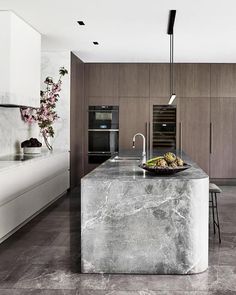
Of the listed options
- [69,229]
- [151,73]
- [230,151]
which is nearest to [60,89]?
[151,73]

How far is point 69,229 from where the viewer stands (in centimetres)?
502

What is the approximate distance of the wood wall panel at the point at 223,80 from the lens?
8641mm

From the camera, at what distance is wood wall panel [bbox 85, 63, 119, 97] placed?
873 cm

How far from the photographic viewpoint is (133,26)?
18.6 feet

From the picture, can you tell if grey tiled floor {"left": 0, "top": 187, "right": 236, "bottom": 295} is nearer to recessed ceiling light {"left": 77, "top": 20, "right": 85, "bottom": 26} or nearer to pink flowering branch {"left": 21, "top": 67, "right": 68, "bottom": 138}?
pink flowering branch {"left": 21, "top": 67, "right": 68, "bottom": 138}

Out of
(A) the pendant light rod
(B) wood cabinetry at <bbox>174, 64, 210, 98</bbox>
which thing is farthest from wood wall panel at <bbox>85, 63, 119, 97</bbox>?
(A) the pendant light rod

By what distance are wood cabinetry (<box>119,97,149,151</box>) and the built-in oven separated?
12cm

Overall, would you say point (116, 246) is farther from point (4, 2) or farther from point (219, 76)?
point (219, 76)

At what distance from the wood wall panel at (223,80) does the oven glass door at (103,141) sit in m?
2.18

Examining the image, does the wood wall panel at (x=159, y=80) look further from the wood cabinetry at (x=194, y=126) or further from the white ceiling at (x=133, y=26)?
the white ceiling at (x=133, y=26)

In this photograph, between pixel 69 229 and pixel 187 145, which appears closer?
pixel 69 229

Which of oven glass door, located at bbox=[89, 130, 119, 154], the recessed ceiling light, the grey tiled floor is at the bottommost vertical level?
the grey tiled floor

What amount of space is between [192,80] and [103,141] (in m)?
2.16

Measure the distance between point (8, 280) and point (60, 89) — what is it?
4271mm
